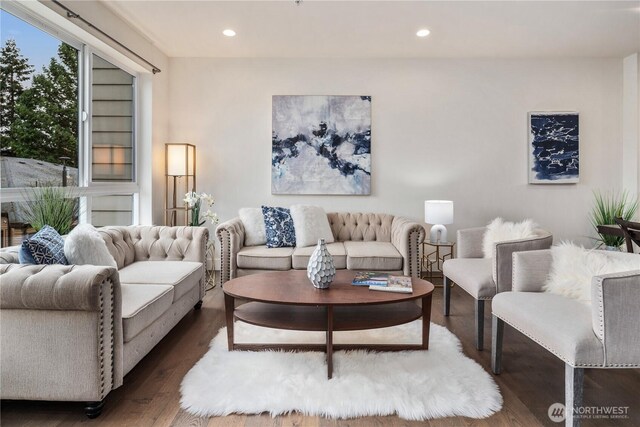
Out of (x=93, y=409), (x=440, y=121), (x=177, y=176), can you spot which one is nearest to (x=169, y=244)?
(x=177, y=176)

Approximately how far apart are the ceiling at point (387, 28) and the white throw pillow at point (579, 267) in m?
2.28

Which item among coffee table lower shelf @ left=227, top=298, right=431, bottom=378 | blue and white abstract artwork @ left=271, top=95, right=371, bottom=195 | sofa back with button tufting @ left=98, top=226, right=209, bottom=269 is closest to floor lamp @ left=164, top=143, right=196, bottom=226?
blue and white abstract artwork @ left=271, top=95, right=371, bottom=195

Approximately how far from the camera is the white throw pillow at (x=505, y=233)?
2.94 metres

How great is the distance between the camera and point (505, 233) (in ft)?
9.96

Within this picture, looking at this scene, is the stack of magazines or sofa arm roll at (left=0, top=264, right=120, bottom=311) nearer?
sofa arm roll at (left=0, top=264, right=120, bottom=311)

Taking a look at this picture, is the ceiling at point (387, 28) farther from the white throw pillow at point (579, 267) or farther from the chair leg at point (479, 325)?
the chair leg at point (479, 325)

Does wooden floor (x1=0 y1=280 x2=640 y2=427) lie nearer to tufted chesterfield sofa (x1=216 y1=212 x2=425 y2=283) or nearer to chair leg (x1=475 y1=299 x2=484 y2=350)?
chair leg (x1=475 y1=299 x2=484 y2=350)

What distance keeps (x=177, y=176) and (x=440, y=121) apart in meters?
3.23

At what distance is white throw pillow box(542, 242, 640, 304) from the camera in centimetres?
200

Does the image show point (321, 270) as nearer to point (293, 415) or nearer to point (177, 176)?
point (293, 415)

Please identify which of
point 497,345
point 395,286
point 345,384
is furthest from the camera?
point 395,286

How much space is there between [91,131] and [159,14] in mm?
1230

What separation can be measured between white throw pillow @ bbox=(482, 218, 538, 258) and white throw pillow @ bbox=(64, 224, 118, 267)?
2.65 meters

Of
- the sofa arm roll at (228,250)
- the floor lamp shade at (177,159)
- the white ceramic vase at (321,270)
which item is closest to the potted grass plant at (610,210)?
the white ceramic vase at (321,270)
